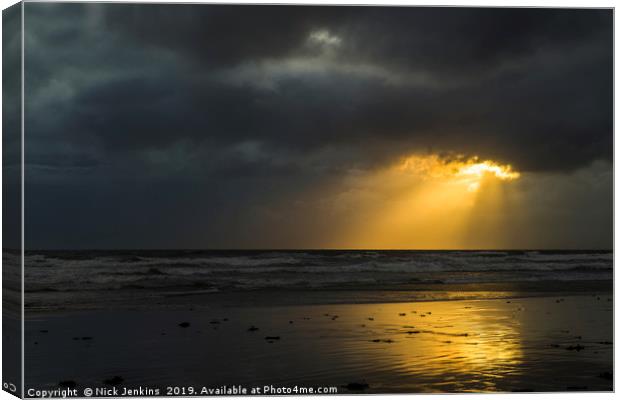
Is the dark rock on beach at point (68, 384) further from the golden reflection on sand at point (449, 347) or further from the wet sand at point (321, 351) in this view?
the golden reflection on sand at point (449, 347)

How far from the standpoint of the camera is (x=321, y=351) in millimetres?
7520

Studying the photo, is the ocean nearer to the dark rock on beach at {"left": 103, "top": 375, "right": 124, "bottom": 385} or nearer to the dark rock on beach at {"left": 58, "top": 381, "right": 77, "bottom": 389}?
the dark rock on beach at {"left": 58, "top": 381, "right": 77, "bottom": 389}

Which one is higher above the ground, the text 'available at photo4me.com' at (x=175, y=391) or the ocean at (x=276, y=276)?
the ocean at (x=276, y=276)

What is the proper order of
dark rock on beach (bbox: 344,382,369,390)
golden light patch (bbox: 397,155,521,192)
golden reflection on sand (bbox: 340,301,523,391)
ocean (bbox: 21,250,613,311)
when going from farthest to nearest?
ocean (bbox: 21,250,613,311)
golden light patch (bbox: 397,155,521,192)
golden reflection on sand (bbox: 340,301,523,391)
dark rock on beach (bbox: 344,382,369,390)

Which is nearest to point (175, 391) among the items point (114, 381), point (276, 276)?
point (114, 381)

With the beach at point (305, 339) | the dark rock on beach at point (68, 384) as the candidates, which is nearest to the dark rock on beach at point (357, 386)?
the beach at point (305, 339)

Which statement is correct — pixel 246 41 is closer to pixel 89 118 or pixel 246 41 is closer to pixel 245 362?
pixel 89 118

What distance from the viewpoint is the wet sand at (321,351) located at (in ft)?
22.4

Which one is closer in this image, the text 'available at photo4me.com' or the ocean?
the text 'available at photo4me.com'

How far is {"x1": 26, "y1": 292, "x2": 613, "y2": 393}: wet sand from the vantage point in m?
6.83

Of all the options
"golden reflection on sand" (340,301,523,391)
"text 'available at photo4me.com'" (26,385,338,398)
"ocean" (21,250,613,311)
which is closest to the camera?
"text 'available at photo4me.com'" (26,385,338,398)

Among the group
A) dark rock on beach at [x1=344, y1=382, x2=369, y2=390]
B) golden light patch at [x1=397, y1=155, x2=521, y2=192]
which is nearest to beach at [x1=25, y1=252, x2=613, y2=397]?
dark rock on beach at [x1=344, y1=382, x2=369, y2=390]

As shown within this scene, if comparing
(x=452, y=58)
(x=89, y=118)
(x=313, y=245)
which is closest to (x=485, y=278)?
(x=313, y=245)

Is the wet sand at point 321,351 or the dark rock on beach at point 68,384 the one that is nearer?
the dark rock on beach at point 68,384
